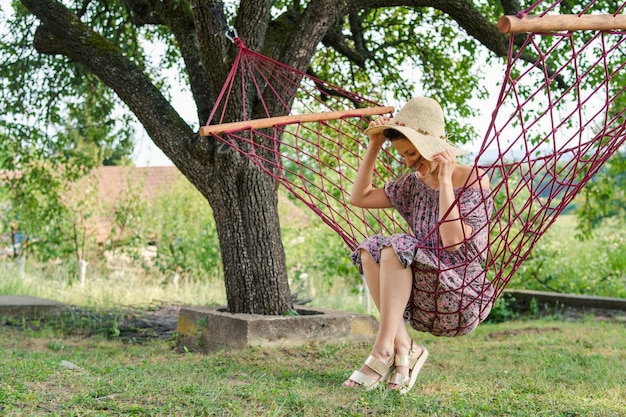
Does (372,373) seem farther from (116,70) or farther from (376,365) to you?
(116,70)

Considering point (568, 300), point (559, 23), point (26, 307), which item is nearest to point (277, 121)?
point (559, 23)

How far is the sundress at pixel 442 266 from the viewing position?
7.89ft

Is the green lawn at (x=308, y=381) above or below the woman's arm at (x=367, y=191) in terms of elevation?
below

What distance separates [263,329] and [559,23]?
210 cm

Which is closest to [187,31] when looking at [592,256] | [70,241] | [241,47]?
[241,47]

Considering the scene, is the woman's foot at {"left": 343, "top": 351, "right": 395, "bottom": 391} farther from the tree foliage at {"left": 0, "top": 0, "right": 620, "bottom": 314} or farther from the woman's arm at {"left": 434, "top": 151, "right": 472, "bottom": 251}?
the tree foliage at {"left": 0, "top": 0, "right": 620, "bottom": 314}

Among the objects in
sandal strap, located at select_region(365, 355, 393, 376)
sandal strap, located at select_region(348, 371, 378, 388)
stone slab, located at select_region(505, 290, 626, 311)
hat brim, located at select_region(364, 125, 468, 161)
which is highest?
hat brim, located at select_region(364, 125, 468, 161)

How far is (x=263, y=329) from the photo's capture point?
360 centimetres

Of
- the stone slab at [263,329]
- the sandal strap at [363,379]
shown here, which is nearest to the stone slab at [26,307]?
the stone slab at [263,329]

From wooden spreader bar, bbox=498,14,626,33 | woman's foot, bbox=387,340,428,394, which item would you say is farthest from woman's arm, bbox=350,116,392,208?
wooden spreader bar, bbox=498,14,626,33

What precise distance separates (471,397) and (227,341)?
1516mm

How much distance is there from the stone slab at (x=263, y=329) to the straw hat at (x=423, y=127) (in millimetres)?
1326

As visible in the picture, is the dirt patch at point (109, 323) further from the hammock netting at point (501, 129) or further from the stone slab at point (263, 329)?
the hammock netting at point (501, 129)

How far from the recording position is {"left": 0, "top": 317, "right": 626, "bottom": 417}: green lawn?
2.15 meters
